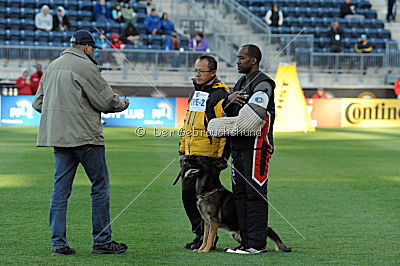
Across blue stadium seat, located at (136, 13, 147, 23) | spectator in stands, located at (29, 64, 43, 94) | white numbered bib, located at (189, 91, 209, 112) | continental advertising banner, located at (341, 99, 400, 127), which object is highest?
blue stadium seat, located at (136, 13, 147, 23)

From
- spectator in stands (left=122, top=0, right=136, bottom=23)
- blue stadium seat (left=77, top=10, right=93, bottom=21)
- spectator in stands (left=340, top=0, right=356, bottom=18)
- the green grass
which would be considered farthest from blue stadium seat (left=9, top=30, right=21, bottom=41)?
spectator in stands (left=340, top=0, right=356, bottom=18)

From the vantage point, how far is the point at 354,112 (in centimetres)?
3225

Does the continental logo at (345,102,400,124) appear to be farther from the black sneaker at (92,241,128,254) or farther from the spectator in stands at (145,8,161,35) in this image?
the black sneaker at (92,241,128,254)

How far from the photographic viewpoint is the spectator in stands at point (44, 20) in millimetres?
35062

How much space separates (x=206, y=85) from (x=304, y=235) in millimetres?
2205

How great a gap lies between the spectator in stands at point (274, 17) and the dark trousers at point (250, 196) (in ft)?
100

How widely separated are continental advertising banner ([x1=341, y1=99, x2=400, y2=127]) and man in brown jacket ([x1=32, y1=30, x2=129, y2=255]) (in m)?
24.9

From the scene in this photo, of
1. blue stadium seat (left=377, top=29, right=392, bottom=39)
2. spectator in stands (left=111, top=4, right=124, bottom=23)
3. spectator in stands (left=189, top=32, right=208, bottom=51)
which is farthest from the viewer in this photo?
blue stadium seat (left=377, top=29, right=392, bottom=39)

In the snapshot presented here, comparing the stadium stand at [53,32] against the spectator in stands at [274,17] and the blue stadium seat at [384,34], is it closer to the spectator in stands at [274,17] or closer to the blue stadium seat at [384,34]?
the spectator in stands at [274,17]

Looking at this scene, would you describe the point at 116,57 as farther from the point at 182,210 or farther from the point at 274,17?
the point at 182,210

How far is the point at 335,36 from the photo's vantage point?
36688 mm

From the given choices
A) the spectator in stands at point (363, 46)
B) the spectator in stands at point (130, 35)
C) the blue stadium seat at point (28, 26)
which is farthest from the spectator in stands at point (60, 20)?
the spectator in stands at point (363, 46)

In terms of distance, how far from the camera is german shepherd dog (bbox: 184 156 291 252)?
8.12 m

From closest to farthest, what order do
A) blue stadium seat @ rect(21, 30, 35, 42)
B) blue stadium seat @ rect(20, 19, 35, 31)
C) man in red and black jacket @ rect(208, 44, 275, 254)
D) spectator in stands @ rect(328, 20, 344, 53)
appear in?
man in red and black jacket @ rect(208, 44, 275, 254)
blue stadium seat @ rect(21, 30, 35, 42)
blue stadium seat @ rect(20, 19, 35, 31)
spectator in stands @ rect(328, 20, 344, 53)
